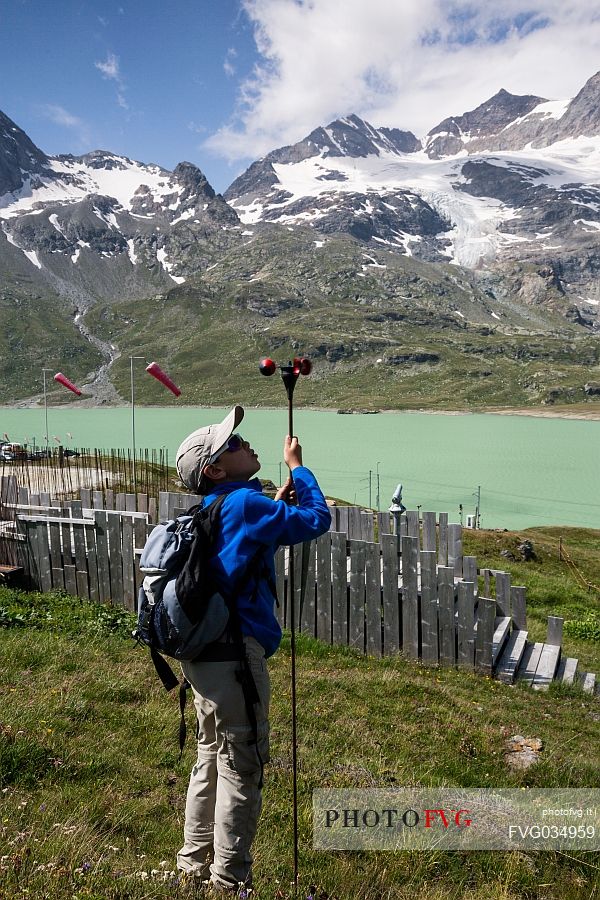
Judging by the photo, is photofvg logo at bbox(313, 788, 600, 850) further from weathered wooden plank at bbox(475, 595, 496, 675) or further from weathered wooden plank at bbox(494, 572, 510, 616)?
weathered wooden plank at bbox(494, 572, 510, 616)

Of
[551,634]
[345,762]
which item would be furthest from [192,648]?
[551,634]

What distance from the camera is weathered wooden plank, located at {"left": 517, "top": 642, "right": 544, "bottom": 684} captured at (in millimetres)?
8445

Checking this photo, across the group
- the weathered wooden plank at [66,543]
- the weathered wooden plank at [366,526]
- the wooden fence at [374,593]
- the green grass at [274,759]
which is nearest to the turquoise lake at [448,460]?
the weathered wooden plank at [366,526]

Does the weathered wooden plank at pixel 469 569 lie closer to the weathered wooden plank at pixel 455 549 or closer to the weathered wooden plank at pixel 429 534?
the weathered wooden plank at pixel 429 534

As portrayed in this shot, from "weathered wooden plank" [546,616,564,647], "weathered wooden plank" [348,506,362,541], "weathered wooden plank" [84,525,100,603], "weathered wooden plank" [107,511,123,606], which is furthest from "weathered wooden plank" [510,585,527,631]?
"weathered wooden plank" [84,525,100,603]

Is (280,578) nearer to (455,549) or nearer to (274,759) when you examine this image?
(455,549)

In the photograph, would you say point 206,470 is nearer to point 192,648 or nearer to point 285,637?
point 192,648

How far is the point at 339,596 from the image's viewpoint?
844 cm

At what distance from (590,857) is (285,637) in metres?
4.91

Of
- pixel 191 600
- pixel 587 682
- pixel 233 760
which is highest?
pixel 191 600

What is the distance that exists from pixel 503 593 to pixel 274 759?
5.58 metres

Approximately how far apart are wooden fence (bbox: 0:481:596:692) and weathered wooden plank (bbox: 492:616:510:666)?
0.8 inches

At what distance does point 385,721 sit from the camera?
6016 mm

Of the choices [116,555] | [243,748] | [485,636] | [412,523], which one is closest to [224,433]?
[243,748]
